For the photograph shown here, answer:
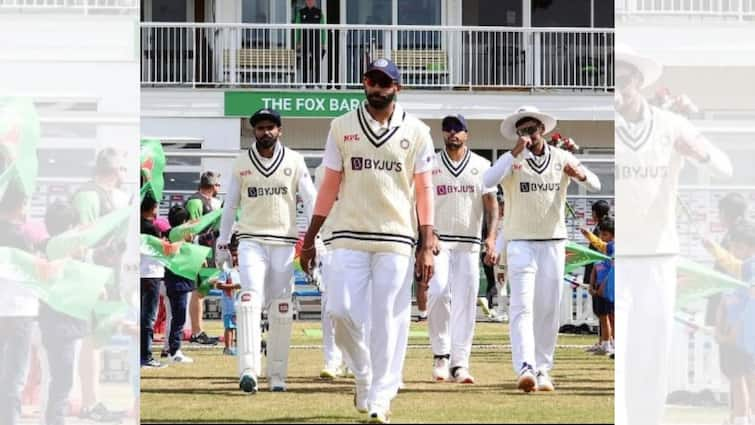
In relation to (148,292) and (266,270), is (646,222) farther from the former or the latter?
(148,292)

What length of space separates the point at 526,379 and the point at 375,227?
99.3 inches

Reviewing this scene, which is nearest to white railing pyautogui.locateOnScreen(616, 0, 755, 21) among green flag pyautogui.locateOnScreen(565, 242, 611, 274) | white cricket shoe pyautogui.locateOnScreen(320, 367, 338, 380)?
white cricket shoe pyautogui.locateOnScreen(320, 367, 338, 380)

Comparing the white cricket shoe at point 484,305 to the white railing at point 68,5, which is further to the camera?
the white cricket shoe at point 484,305

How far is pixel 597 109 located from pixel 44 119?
23706 millimetres

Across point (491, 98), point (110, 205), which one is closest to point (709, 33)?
point (110, 205)

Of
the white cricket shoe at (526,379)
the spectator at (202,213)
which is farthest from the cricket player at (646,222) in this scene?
the spectator at (202,213)

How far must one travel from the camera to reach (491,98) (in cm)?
3073

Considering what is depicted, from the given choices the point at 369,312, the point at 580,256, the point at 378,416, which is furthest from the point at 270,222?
the point at 580,256

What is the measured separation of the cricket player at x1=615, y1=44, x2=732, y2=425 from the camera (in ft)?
26.4

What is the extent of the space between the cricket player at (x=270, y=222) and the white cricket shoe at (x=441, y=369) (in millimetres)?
1392

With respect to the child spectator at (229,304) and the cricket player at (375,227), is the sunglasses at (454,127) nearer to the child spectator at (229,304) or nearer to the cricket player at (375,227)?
the cricket player at (375,227)

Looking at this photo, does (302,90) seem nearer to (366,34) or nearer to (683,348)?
(366,34)

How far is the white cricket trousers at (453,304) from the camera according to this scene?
44.5 ft

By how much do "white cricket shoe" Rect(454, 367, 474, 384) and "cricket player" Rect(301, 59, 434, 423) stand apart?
298 cm
